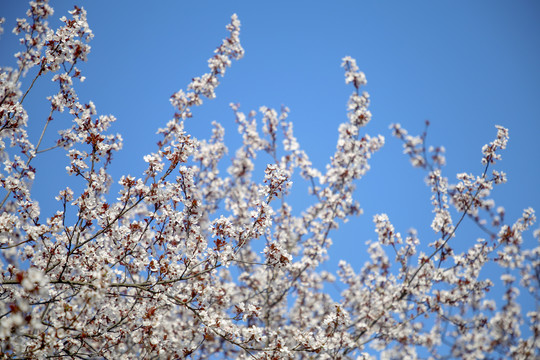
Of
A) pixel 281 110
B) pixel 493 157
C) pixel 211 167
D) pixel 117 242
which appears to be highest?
pixel 281 110

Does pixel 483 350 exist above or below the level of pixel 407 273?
below

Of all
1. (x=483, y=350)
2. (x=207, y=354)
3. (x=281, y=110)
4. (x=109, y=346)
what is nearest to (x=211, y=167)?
(x=281, y=110)

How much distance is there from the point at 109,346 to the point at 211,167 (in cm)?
628

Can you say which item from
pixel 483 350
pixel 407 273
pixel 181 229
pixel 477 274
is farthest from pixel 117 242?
pixel 483 350

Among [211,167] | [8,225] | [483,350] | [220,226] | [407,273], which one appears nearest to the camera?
[8,225]

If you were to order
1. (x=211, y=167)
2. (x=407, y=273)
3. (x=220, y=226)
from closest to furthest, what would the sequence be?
(x=220, y=226), (x=407, y=273), (x=211, y=167)

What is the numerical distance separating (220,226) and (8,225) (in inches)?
105

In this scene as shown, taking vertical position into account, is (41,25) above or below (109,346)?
above

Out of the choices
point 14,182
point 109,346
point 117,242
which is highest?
point 14,182

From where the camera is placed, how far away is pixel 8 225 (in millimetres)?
4031

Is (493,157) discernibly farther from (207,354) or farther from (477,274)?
(207,354)

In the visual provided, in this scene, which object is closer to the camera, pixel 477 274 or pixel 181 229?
pixel 181 229

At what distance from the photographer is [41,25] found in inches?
216

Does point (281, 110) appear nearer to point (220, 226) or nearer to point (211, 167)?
point (211, 167)
